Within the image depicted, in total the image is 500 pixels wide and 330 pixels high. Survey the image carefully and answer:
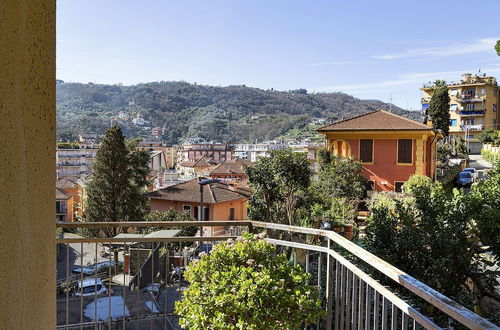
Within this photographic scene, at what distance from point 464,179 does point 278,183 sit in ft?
52.5

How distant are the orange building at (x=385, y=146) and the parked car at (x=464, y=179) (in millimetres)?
3972

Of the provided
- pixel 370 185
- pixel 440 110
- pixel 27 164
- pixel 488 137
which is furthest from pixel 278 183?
pixel 488 137

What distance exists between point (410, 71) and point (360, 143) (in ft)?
145

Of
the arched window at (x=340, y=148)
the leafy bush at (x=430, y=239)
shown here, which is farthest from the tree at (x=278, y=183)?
the leafy bush at (x=430, y=239)

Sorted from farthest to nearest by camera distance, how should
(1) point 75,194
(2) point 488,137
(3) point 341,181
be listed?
(2) point 488,137, (1) point 75,194, (3) point 341,181

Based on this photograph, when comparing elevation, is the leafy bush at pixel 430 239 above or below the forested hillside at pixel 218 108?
below

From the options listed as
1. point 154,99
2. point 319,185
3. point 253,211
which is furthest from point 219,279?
point 154,99

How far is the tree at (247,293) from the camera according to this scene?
8.07ft

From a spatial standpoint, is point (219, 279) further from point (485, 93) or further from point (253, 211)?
point (485, 93)

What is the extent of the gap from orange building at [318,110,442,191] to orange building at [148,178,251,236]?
823 centimetres

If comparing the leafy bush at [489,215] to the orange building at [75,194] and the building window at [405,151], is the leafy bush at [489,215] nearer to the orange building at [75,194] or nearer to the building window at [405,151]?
the building window at [405,151]

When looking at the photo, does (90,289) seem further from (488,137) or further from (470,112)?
(470,112)

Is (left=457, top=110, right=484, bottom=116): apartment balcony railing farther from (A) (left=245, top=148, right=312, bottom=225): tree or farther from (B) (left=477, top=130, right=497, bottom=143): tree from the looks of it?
(A) (left=245, top=148, right=312, bottom=225): tree

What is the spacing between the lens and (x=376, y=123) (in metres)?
21.3
